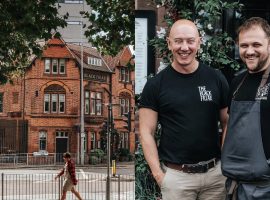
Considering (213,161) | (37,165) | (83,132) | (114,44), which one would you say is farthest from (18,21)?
(83,132)

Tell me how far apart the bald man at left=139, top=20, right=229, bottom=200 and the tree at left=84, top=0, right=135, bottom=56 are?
29.3 ft

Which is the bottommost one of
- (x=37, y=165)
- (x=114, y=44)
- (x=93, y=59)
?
(x=37, y=165)

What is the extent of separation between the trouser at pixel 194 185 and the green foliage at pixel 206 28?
1.81 metres

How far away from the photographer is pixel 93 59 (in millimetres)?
42594

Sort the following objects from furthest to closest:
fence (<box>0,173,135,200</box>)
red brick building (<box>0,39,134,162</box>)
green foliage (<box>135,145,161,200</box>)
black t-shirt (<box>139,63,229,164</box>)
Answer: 1. red brick building (<box>0,39,134,162</box>)
2. fence (<box>0,173,135,200</box>)
3. green foliage (<box>135,145,161,200</box>)
4. black t-shirt (<box>139,63,229,164</box>)

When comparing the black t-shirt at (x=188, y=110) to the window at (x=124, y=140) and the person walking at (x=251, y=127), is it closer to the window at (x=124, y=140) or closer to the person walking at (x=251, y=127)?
the person walking at (x=251, y=127)

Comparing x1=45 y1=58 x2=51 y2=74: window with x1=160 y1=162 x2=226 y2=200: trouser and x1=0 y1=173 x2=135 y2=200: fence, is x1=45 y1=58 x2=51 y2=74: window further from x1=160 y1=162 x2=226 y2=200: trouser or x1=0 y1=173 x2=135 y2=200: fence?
x1=160 y1=162 x2=226 y2=200: trouser

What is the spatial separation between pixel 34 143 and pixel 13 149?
1.65 metres

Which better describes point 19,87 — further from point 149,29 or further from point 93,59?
point 149,29

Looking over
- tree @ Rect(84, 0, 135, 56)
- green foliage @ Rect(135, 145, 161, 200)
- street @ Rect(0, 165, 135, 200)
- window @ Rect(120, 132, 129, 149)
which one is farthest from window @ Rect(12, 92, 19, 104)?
green foliage @ Rect(135, 145, 161, 200)

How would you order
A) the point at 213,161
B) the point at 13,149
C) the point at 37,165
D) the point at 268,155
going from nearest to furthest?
1. the point at 268,155
2. the point at 213,161
3. the point at 37,165
4. the point at 13,149

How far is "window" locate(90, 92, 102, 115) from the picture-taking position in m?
44.1

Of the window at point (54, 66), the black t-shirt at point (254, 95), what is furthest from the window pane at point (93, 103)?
the black t-shirt at point (254, 95)

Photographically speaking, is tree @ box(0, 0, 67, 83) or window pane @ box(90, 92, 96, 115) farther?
window pane @ box(90, 92, 96, 115)
